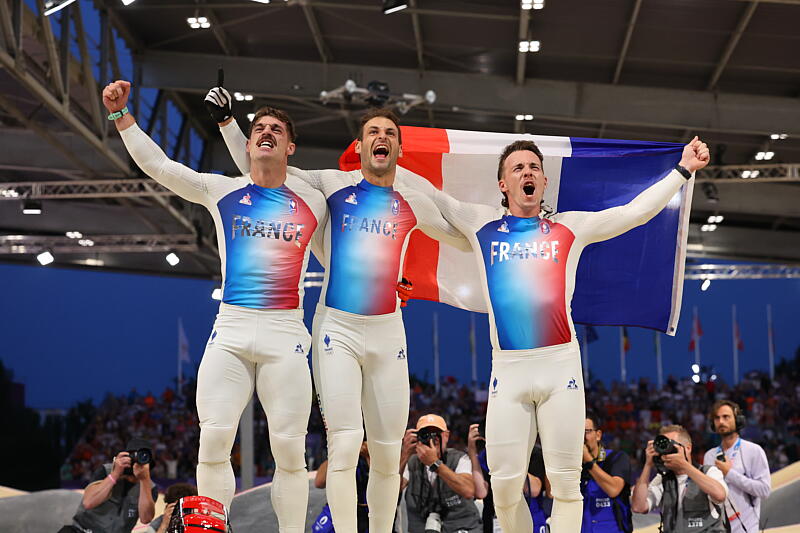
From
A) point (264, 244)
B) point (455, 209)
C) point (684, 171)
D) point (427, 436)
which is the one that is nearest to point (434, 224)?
point (455, 209)

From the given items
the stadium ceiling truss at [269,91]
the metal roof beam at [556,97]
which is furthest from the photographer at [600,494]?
the metal roof beam at [556,97]

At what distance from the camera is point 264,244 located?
18.6 ft

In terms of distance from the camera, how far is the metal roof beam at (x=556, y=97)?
15.9 meters

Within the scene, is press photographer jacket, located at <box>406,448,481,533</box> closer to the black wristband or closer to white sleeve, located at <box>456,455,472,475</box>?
white sleeve, located at <box>456,455,472,475</box>

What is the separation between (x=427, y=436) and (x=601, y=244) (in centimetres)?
218

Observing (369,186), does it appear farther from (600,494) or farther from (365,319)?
(600,494)

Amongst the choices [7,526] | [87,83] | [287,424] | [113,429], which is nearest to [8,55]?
[87,83]

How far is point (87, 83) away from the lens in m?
14.2

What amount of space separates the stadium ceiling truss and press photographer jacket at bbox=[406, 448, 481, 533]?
701 centimetres

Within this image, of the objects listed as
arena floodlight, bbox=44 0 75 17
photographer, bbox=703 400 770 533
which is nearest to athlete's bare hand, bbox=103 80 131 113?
arena floodlight, bbox=44 0 75 17

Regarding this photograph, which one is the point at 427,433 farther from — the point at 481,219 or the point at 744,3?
the point at 744,3

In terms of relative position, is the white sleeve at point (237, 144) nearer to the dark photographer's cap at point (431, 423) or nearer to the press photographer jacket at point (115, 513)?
the dark photographer's cap at point (431, 423)

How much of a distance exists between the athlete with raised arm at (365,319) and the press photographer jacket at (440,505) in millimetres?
2659

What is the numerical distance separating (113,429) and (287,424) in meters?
25.2
